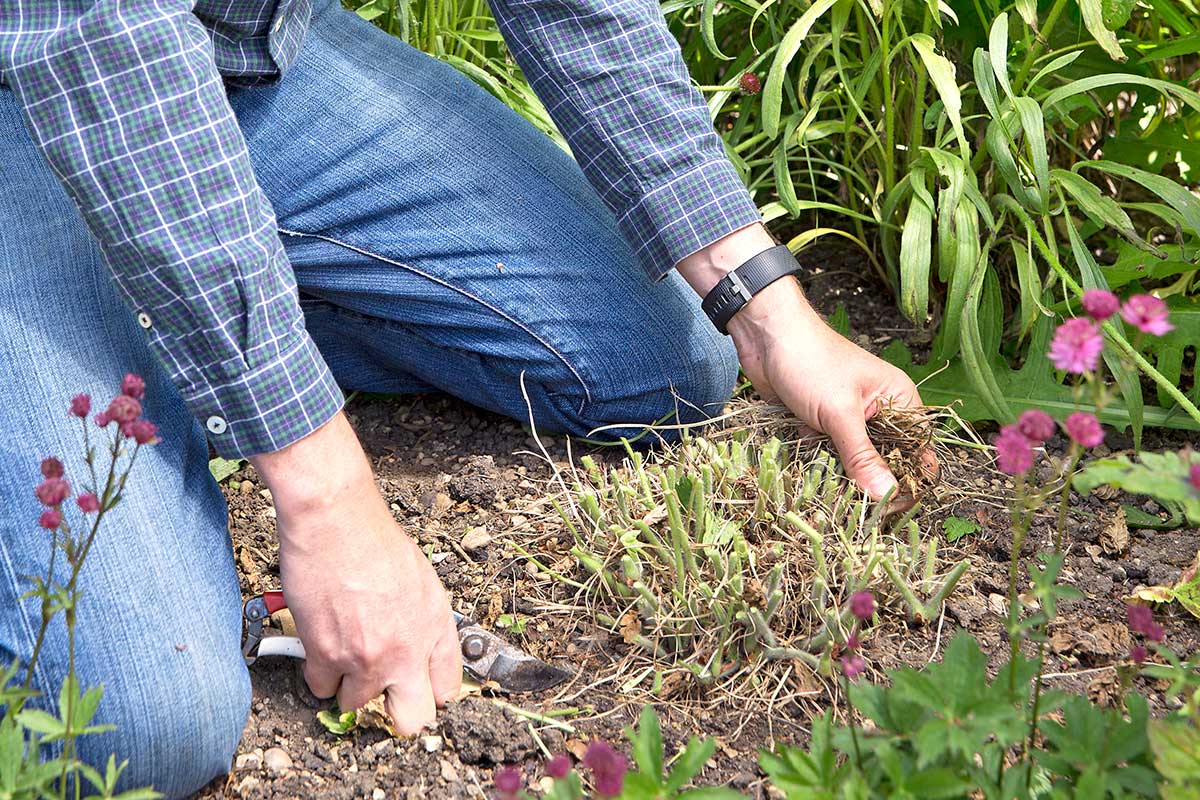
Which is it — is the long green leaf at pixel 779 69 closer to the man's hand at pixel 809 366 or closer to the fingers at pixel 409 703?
the man's hand at pixel 809 366

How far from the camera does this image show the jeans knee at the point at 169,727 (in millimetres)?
1153

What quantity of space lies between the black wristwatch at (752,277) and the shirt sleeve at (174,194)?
0.57 meters

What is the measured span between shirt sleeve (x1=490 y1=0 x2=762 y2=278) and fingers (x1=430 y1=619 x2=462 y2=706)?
0.60m

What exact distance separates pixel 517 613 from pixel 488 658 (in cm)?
12

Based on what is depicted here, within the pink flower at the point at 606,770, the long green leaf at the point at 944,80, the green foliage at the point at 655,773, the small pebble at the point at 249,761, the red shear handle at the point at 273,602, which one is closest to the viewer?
the pink flower at the point at 606,770

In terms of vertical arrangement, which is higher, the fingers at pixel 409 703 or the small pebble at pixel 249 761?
the fingers at pixel 409 703

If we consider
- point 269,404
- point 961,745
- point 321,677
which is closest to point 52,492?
point 269,404

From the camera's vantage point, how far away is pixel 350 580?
116cm

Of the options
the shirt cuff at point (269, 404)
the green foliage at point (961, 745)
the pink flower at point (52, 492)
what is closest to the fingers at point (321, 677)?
the shirt cuff at point (269, 404)

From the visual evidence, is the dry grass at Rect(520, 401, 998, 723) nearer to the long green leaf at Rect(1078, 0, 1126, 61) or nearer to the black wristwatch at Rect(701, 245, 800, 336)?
the black wristwatch at Rect(701, 245, 800, 336)

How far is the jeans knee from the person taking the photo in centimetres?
115

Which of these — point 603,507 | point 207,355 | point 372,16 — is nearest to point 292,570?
point 207,355

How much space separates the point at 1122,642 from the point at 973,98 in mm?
918

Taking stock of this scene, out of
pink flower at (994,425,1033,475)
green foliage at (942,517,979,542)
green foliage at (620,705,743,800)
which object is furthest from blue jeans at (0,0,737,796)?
pink flower at (994,425,1033,475)
